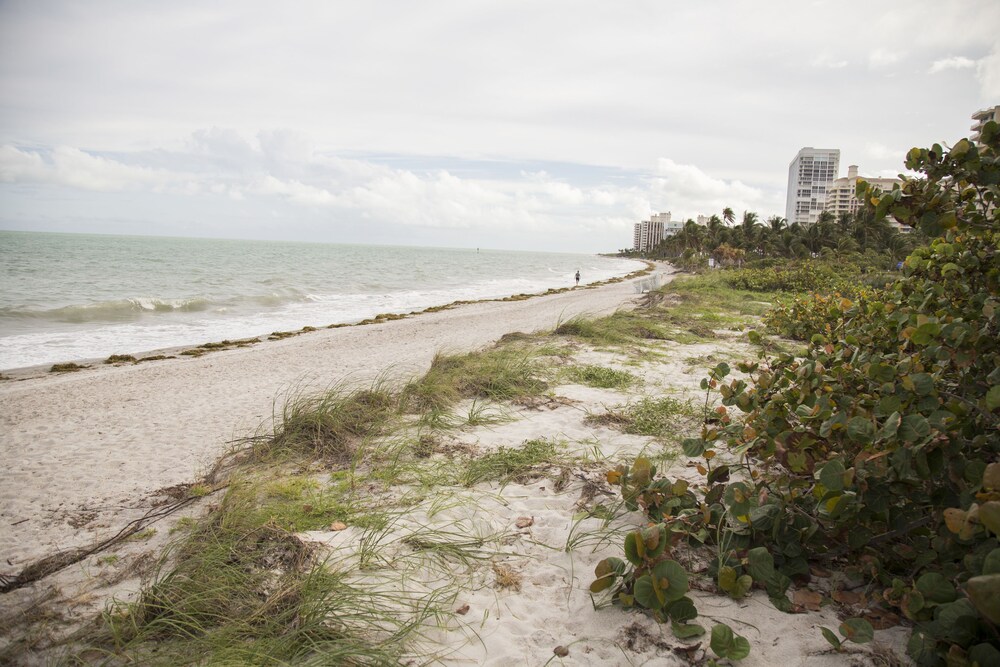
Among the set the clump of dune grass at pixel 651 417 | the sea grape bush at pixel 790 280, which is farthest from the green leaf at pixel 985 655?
the sea grape bush at pixel 790 280

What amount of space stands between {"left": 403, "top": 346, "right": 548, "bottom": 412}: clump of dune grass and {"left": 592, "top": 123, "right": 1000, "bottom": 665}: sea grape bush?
333cm

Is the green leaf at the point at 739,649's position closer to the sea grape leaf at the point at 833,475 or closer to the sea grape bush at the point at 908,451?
the sea grape bush at the point at 908,451

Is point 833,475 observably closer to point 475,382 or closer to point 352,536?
point 352,536

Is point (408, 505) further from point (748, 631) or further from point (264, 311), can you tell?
point (264, 311)

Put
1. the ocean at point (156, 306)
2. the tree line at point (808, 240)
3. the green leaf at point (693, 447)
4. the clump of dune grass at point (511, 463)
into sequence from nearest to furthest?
the green leaf at point (693, 447), the clump of dune grass at point (511, 463), the ocean at point (156, 306), the tree line at point (808, 240)

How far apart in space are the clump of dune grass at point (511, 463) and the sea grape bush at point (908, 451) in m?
1.31

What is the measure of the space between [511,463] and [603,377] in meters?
3.15

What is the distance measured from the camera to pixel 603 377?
7.04m

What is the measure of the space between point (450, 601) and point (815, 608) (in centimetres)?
175

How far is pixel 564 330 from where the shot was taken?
11164mm

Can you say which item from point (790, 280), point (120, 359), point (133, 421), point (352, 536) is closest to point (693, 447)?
point (352, 536)

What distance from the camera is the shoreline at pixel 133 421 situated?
4.22 metres

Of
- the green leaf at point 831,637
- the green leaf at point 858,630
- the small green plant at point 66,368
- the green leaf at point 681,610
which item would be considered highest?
the green leaf at point 858,630

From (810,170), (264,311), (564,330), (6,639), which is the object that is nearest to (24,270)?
(264,311)
